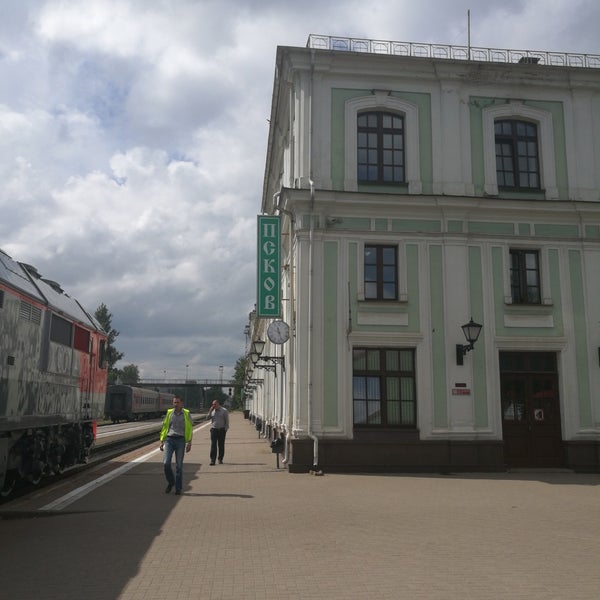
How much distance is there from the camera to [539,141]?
16859 mm

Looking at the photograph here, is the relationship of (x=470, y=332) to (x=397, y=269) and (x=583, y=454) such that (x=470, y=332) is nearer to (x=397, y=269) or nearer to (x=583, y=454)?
(x=397, y=269)

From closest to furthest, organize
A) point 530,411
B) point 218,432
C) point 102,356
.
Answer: point 530,411
point 218,432
point 102,356

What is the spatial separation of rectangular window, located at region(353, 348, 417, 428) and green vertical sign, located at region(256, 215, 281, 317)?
8.42ft

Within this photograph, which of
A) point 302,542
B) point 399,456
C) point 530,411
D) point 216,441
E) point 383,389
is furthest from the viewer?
point 216,441

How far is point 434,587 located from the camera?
579 centimetres

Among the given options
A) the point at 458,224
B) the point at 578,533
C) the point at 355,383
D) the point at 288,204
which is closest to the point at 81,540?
the point at 578,533

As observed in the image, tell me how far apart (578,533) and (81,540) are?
6.17m

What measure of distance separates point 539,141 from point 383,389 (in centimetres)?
786

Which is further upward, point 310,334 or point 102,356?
point 310,334

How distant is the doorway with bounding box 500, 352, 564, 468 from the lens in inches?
609

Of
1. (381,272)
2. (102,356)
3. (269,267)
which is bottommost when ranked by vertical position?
(102,356)

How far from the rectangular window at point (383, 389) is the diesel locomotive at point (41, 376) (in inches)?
250

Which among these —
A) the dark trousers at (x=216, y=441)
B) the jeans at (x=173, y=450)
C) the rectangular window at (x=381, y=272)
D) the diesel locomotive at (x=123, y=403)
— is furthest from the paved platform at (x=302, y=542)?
the diesel locomotive at (x=123, y=403)

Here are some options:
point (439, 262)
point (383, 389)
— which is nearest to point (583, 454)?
point (383, 389)
